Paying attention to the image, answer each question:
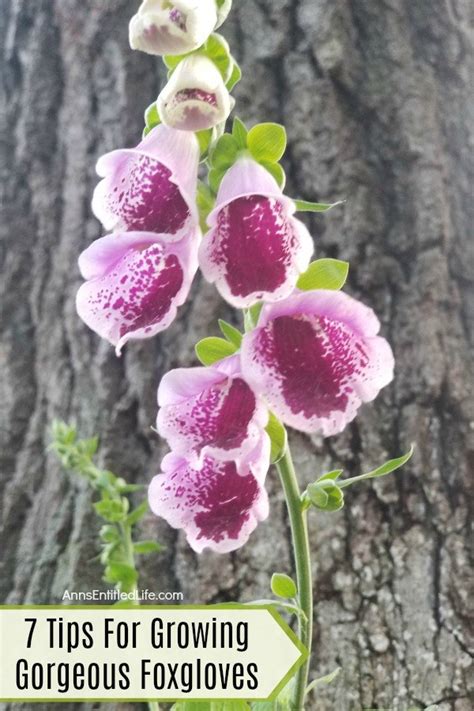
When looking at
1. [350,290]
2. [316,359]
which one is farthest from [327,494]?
[350,290]

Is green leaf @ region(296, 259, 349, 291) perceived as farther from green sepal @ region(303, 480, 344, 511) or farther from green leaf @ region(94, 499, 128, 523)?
green leaf @ region(94, 499, 128, 523)

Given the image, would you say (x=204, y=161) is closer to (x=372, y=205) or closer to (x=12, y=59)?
(x=372, y=205)

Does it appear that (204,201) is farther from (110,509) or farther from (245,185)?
(110,509)

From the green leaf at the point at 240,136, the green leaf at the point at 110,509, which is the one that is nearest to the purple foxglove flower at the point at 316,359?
the green leaf at the point at 240,136

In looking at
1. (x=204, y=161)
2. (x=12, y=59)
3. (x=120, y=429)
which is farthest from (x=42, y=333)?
(x=204, y=161)

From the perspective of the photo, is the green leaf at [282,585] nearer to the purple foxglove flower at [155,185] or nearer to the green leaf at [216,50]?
the purple foxglove flower at [155,185]

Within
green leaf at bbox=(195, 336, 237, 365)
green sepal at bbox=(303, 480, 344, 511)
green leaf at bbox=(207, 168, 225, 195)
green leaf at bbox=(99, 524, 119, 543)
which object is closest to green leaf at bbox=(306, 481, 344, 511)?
green sepal at bbox=(303, 480, 344, 511)
